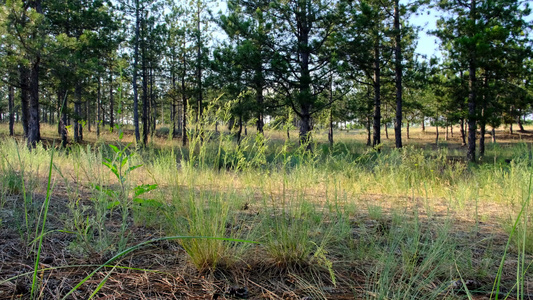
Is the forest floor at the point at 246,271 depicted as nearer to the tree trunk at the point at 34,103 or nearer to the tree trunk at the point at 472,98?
the tree trunk at the point at 34,103

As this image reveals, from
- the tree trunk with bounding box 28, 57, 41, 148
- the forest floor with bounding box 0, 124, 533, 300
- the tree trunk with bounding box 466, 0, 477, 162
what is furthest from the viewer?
the tree trunk with bounding box 466, 0, 477, 162

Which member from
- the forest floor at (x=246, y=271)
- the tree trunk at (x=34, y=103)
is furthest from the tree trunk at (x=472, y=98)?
the tree trunk at (x=34, y=103)

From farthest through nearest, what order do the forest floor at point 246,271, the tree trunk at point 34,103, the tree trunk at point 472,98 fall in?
the tree trunk at point 472,98, the tree trunk at point 34,103, the forest floor at point 246,271

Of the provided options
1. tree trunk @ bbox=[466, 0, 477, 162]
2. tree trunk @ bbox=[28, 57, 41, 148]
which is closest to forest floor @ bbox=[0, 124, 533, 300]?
tree trunk @ bbox=[28, 57, 41, 148]

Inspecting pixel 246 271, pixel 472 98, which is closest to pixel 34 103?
pixel 246 271

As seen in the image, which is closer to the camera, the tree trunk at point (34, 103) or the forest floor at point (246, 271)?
the forest floor at point (246, 271)

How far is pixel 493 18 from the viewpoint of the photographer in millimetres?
11398

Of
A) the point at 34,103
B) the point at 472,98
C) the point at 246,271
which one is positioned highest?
the point at 472,98

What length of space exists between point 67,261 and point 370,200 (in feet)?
10.4

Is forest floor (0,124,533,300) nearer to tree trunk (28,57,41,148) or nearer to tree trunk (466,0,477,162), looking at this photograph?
tree trunk (28,57,41,148)

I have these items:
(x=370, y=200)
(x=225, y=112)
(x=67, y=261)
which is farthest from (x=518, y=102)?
(x=67, y=261)

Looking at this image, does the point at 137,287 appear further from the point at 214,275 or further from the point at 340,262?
the point at 340,262

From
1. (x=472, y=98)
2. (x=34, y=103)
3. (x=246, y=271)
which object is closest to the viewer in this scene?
(x=246, y=271)

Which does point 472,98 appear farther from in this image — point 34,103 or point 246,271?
point 34,103
